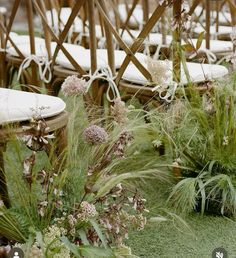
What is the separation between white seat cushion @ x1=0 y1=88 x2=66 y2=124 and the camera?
1.59 meters

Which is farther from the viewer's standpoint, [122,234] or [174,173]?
[174,173]

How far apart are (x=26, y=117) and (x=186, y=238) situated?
24.5 inches

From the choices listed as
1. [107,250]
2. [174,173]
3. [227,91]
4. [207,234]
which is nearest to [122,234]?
[107,250]

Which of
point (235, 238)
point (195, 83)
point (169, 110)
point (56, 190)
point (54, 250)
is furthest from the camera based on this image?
point (195, 83)

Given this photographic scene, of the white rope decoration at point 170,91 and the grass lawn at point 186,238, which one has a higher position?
the white rope decoration at point 170,91

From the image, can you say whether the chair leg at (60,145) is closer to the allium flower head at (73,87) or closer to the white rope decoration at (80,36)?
the allium flower head at (73,87)

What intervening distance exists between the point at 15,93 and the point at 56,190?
0.46m

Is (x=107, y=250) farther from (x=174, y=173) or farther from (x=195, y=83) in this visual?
(x=195, y=83)

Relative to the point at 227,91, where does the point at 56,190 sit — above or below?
below

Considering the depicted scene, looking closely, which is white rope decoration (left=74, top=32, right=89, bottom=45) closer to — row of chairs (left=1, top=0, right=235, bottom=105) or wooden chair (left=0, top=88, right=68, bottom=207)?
row of chairs (left=1, top=0, right=235, bottom=105)

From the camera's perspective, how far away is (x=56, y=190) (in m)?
1.47

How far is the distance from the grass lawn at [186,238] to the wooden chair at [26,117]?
38cm

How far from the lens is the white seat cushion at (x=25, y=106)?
1.59 metres

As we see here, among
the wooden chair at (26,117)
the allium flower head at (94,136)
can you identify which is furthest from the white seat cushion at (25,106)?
the allium flower head at (94,136)
